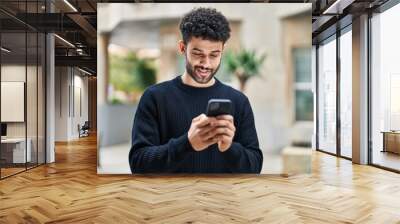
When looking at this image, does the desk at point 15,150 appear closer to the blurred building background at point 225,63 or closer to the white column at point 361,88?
the blurred building background at point 225,63

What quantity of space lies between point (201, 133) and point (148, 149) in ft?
2.81

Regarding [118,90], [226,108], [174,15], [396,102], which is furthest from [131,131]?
[396,102]

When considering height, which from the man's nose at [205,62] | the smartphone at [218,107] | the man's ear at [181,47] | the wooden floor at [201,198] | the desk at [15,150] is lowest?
the wooden floor at [201,198]

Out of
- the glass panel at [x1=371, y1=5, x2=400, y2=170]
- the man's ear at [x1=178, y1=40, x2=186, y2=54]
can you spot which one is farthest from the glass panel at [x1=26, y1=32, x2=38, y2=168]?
the glass panel at [x1=371, y1=5, x2=400, y2=170]

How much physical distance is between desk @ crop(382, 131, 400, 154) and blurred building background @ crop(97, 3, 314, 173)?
1.95 m

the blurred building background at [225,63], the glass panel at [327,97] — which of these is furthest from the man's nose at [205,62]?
the glass panel at [327,97]

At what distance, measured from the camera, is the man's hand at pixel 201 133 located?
5715mm

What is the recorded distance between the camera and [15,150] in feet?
22.5

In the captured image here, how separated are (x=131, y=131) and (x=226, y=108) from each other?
1459mm

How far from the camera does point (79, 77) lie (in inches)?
689

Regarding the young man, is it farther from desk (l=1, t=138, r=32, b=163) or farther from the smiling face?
desk (l=1, t=138, r=32, b=163)

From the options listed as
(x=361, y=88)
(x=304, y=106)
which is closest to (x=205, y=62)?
(x=304, y=106)

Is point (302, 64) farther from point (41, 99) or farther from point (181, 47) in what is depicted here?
point (41, 99)

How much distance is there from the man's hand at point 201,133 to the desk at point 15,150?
298 cm
